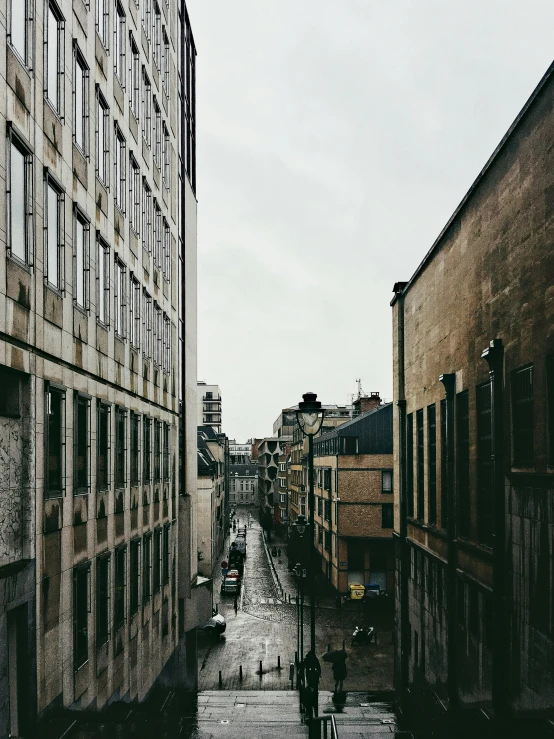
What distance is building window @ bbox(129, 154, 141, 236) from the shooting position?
27.0 metres

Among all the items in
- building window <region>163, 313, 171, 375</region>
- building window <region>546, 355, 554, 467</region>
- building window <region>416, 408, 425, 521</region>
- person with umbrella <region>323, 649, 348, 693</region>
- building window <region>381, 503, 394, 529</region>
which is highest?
building window <region>163, 313, 171, 375</region>

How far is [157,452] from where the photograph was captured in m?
33.0

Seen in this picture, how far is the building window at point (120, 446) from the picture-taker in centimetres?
2419

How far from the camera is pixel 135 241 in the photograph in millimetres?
27719

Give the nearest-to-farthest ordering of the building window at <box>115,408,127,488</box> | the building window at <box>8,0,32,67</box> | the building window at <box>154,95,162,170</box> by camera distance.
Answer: the building window at <box>8,0,32,67</box>, the building window at <box>115,408,127,488</box>, the building window at <box>154,95,162,170</box>

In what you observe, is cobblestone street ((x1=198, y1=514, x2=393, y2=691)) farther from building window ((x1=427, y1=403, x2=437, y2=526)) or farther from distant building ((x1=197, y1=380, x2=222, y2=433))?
distant building ((x1=197, y1=380, x2=222, y2=433))

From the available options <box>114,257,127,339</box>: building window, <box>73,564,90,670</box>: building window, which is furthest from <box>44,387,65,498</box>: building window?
<box>114,257,127,339</box>: building window

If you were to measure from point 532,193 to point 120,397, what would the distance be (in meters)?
13.3

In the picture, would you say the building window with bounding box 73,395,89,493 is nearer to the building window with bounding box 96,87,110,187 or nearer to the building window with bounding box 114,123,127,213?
the building window with bounding box 96,87,110,187

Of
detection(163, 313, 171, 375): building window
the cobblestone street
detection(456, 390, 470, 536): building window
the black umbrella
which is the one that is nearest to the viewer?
detection(456, 390, 470, 536): building window

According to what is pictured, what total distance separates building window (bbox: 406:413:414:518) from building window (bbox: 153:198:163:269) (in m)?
12.3

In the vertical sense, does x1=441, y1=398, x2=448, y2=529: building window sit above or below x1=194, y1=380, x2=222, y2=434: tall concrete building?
below

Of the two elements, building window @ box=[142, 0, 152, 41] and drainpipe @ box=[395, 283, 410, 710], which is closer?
building window @ box=[142, 0, 152, 41]

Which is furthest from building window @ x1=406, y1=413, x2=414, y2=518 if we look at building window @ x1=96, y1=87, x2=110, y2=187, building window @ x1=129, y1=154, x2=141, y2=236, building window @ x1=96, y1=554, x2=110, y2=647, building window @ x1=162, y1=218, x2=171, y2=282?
building window @ x1=96, y1=87, x2=110, y2=187
